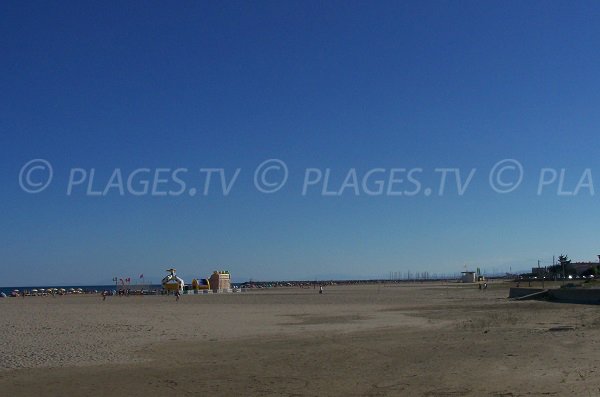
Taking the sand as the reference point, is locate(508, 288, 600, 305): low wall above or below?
above

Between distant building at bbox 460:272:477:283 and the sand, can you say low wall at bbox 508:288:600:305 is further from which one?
distant building at bbox 460:272:477:283

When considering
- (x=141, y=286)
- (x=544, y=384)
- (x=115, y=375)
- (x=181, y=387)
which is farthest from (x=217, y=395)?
(x=141, y=286)

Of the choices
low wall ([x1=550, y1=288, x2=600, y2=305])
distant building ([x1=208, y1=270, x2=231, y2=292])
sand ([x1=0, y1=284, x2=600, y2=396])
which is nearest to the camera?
sand ([x1=0, y1=284, x2=600, y2=396])

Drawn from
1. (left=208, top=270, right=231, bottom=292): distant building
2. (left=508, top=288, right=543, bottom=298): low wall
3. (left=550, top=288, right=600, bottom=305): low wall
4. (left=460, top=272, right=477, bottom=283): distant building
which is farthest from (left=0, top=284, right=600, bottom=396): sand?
(left=460, top=272, right=477, bottom=283): distant building

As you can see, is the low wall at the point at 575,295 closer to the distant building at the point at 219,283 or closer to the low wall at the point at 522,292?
the low wall at the point at 522,292

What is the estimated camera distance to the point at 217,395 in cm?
931

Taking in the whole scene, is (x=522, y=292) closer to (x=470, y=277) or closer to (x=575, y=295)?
(x=575, y=295)

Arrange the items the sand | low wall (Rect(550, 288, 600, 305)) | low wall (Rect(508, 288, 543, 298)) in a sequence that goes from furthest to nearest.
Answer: low wall (Rect(508, 288, 543, 298)), low wall (Rect(550, 288, 600, 305)), the sand

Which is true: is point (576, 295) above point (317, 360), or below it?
above

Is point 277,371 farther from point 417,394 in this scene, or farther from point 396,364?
point 417,394

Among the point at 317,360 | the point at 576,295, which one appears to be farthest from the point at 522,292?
the point at 317,360

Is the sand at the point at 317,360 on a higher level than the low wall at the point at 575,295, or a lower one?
lower

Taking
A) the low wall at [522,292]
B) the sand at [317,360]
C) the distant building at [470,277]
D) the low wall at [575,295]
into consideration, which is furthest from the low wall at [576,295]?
the distant building at [470,277]

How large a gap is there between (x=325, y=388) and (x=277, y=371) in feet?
6.19
